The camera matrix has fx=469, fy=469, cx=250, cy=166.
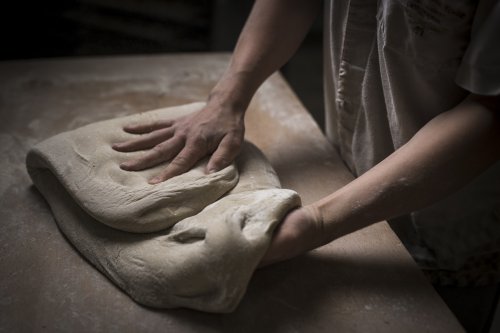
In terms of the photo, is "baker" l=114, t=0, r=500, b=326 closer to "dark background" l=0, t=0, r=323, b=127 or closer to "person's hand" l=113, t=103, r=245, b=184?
"person's hand" l=113, t=103, r=245, b=184

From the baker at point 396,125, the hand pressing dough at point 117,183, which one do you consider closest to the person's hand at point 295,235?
the baker at point 396,125

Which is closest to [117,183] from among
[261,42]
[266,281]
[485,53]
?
[266,281]

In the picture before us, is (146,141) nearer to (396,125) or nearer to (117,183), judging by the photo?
(117,183)

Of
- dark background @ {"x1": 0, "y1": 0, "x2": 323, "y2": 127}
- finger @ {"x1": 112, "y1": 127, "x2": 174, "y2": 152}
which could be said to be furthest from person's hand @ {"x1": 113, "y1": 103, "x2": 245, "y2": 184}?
dark background @ {"x1": 0, "y1": 0, "x2": 323, "y2": 127}

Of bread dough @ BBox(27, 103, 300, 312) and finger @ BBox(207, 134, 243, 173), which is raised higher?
finger @ BBox(207, 134, 243, 173)

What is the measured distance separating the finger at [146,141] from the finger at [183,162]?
10 cm

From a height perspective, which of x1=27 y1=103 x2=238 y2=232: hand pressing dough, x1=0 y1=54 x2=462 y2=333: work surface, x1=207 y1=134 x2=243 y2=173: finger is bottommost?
x1=0 y1=54 x2=462 y2=333: work surface

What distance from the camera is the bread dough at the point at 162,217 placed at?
0.98 metres

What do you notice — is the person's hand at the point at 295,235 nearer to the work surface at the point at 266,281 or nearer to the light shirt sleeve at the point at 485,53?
the work surface at the point at 266,281

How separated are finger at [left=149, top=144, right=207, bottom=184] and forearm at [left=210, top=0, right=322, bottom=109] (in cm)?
21

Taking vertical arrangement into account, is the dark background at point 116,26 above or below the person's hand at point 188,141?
below

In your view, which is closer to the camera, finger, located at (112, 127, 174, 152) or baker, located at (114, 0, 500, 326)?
baker, located at (114, 0, 500, 326)

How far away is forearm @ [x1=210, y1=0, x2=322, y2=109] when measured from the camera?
4.70 ft

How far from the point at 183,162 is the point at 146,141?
0.51ft
